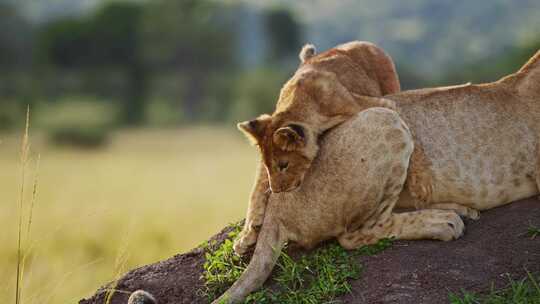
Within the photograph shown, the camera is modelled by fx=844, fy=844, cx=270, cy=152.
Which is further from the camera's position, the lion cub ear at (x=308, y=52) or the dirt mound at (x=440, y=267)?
the lion cub ear at (x=308, y=52)

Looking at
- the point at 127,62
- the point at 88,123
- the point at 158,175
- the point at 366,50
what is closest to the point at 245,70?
the point at 127,62

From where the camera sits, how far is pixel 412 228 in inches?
239

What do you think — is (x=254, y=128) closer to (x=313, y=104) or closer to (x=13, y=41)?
(x=313, y=104)

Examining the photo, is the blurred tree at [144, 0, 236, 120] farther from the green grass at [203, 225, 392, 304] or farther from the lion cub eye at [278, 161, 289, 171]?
the lion cub eye at [278, 161, 289, 171]

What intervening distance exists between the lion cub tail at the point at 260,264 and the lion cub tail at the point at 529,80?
227cm

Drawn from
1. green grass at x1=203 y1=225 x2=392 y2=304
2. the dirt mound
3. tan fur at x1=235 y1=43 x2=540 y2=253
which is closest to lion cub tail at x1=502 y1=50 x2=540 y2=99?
tan fur at x1=235 y1=43 x2=540 y2=253

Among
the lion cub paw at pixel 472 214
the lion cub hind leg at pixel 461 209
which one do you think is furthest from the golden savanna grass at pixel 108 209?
the lion cub paw at pixel 472 214

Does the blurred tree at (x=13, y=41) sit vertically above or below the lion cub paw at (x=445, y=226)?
below

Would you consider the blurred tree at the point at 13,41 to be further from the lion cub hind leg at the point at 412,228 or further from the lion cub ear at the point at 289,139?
the lion cub hind leg at the point at 412,228

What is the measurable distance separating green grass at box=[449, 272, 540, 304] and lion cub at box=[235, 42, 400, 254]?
59.3 inches

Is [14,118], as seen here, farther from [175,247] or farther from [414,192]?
[414,192]

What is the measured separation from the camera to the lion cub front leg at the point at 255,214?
631 cm

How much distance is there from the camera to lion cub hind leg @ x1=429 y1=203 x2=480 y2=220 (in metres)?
6.32

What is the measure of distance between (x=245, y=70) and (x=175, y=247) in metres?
42.4
